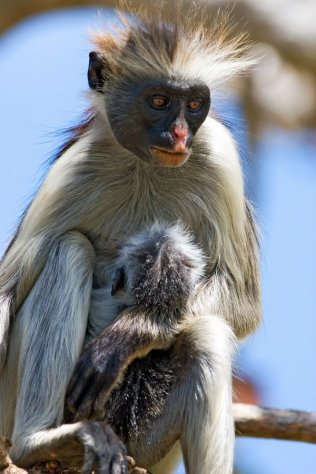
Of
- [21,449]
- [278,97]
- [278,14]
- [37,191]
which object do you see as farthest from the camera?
[278,97]

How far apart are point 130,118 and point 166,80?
32 centimetres

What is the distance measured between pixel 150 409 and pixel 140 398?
99 mm

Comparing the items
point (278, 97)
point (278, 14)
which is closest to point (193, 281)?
point (278, 14)

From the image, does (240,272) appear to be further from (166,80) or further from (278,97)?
(278,97)

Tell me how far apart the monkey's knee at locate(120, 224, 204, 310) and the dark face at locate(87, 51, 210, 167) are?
48 cm

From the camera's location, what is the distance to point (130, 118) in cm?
780

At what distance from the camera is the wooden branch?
8602mm

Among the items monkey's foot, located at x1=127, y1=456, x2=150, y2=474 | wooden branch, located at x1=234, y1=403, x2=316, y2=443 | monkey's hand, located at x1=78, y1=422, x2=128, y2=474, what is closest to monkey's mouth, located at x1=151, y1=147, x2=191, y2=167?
monkey's hand, located at x1=78, y1=422, x2=128, y2=474

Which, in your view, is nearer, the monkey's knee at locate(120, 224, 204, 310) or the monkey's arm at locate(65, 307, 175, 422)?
the monkey's arm at locate(65, 307, 175, 422)

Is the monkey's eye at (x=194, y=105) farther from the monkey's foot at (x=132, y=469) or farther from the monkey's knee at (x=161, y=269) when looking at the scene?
the monkey's foot at (x=132, y=469)

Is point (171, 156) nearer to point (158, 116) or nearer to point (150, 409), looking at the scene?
point (158, 116)

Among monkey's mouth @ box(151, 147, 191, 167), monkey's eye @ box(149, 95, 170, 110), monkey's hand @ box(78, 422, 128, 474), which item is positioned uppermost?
monkey's eye @ box(149, 95, 170, 110)

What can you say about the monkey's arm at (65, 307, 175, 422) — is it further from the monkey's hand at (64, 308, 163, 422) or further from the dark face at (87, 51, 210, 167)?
the dark face at (87, 51, 210, 167)

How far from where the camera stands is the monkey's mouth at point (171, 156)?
289 inches
